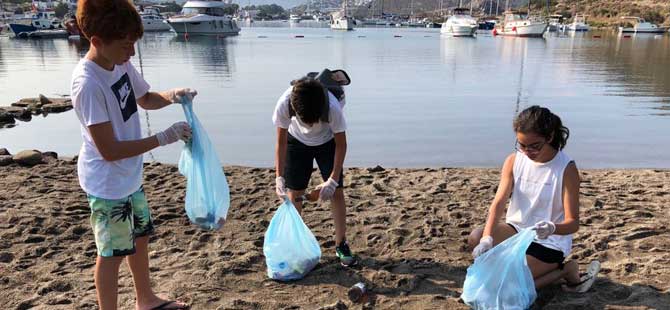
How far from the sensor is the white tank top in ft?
9.20

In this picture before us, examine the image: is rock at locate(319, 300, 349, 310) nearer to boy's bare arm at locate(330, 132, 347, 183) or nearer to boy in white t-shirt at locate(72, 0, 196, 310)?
boy's bare arm at locate(330, 132, 347, 183)

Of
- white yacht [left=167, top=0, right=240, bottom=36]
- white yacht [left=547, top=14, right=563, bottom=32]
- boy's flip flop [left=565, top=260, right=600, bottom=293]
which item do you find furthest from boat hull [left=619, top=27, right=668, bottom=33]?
boy's flip flop [left=565, top=260, right=600, bottom=293]

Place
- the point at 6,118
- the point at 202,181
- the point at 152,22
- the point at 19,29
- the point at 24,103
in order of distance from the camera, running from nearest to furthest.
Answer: the point at 202,181
the point at 6,118
the point at 24,103
the point at 19,29
the point at 152,22

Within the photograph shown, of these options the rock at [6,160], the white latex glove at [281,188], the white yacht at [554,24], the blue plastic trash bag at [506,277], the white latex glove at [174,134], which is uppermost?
the white yacht at [554,24]

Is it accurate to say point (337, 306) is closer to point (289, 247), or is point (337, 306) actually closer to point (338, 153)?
point (289, 247)

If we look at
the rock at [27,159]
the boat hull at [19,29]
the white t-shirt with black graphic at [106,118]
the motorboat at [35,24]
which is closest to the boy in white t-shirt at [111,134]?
the white t-shirt with black graphic at [106,118]

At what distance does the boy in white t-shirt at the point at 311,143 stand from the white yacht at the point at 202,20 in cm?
5130

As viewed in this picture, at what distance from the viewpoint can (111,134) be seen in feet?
7.11

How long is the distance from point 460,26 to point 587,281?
171 feet

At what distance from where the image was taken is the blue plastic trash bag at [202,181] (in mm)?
2877

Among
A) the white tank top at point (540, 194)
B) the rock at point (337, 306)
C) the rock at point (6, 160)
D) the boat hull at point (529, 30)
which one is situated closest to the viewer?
the white tank top at point (540, 194)

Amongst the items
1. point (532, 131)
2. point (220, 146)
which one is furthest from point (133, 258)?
point (220, 146)

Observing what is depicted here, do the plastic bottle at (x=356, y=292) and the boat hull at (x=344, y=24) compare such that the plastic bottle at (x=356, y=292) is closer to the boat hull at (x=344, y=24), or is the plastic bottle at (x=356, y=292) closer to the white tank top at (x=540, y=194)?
the white tank top at (x=540, y=194)

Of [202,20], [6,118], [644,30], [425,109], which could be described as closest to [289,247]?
[425,109]
